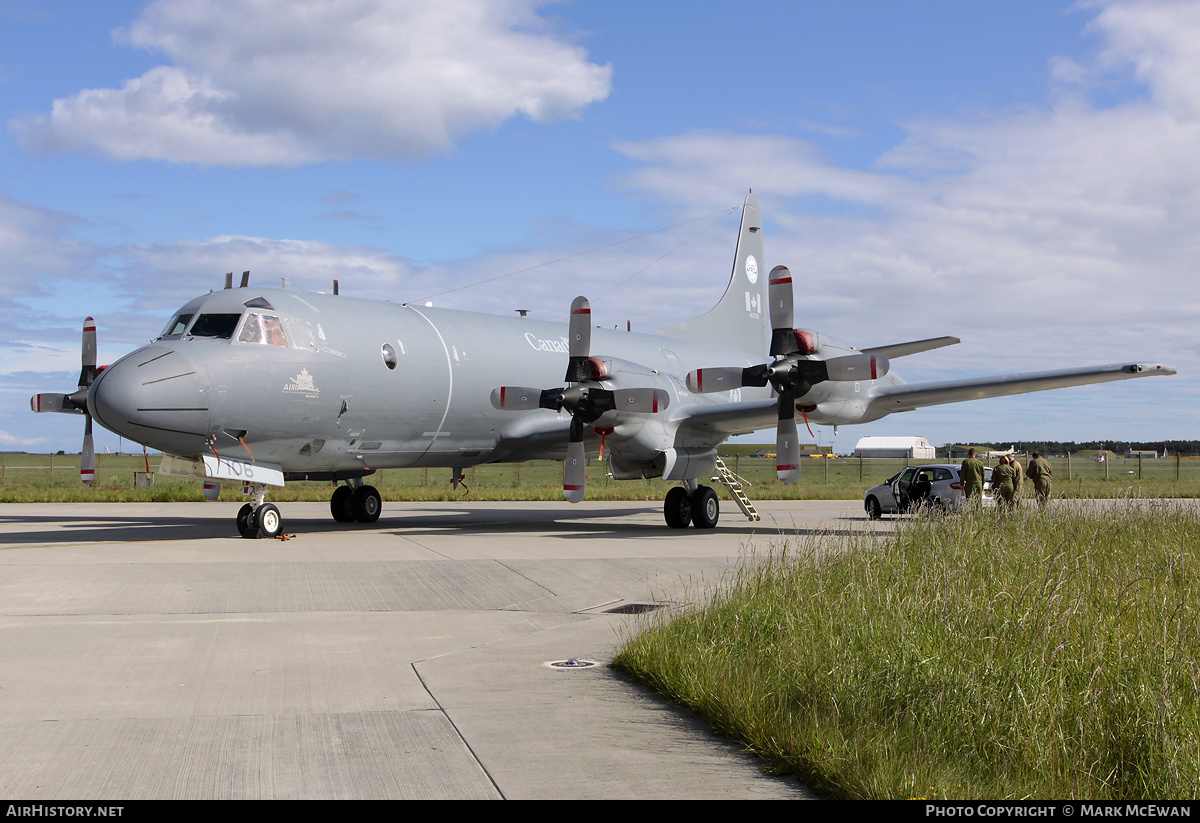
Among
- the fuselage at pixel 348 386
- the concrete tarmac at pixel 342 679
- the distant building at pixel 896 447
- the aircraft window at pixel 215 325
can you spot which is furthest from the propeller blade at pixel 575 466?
the distant building at pixel 896 447

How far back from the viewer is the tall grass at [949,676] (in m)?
4.47

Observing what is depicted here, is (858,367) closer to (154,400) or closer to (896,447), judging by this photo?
(154,400)

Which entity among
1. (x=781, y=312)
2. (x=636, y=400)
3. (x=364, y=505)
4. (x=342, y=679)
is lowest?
(x=342, y=679)

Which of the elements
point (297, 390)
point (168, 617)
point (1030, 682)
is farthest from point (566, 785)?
point (297, 390)

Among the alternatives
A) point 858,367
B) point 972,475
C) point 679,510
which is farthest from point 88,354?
point 972,475

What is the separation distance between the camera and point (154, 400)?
592 inches

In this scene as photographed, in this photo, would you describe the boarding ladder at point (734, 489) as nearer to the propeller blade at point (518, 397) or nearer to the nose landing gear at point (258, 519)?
the propeller blade at point (518, 397)

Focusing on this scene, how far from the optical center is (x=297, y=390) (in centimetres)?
1678

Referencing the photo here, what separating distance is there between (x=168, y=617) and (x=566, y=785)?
630cm

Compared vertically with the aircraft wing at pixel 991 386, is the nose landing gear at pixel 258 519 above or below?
below

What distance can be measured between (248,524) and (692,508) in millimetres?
9005

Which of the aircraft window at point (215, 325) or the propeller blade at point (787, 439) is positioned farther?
the propeller blade at point (787, 439)

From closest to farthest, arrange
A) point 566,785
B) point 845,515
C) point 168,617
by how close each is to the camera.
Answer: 1. point 566,785
2. point 168,617
3. point 845,515

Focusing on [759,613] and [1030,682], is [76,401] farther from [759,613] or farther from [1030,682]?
[1030,682]
